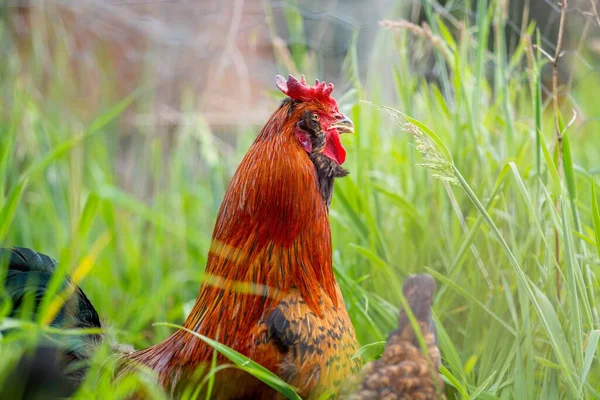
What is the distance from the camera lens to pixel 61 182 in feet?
10.3

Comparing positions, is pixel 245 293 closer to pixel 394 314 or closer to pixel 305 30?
pixel 394 314

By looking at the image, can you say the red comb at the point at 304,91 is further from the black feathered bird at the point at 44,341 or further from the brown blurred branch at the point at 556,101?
the black feathered bird at the point at 44,341

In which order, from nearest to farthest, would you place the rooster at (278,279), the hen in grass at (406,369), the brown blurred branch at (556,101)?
the hen in grass at (406,369) → the rooster at (278,279) → the brown blurred branch at (556,101)

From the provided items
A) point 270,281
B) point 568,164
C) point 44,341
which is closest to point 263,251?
point 270,281

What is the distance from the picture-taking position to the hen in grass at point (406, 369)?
138 centimetres

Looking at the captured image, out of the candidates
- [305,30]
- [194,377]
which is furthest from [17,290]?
[305,30]

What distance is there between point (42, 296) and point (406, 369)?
3.30ft

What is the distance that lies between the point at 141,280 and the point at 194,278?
357 mm

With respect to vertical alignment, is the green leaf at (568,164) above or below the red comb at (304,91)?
below

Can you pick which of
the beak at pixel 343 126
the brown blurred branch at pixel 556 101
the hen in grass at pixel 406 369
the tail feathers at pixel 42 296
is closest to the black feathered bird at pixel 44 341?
the tail feathers at pixel 42 296

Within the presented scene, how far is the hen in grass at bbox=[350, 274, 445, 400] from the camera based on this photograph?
138 cm

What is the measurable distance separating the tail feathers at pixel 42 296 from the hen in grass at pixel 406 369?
2.49 feet

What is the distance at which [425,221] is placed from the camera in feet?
7.41

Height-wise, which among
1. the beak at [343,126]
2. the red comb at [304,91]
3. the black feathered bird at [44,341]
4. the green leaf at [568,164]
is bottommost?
the black feathered bird at [44,341]
